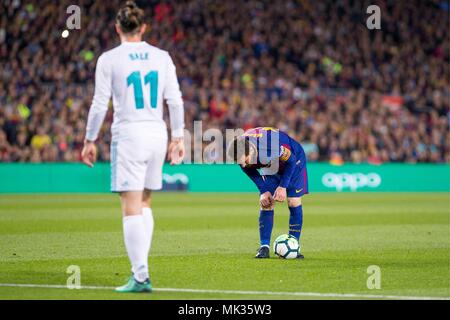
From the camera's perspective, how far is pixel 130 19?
342 inches

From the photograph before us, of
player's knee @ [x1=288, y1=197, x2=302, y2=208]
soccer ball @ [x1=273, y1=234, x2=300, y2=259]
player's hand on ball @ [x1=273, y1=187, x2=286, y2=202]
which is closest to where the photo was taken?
player's hand on ball @ [x1=273, y1=187, x2=286, y2=202]

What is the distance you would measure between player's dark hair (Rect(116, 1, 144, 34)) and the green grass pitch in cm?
243

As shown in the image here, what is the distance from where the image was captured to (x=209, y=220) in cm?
2006

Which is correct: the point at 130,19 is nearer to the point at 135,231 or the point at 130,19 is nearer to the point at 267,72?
the point at 135,231

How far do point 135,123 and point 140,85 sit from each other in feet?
1.18

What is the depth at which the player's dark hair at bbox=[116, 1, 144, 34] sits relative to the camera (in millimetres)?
8680

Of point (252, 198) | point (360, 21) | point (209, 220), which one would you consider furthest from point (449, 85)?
point (209, 220)

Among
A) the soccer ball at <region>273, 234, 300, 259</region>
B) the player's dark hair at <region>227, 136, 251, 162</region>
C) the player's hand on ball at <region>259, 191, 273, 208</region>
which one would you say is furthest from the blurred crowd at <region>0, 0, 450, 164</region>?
the player's dark hair at <region>227, 136, 251, 162</region>

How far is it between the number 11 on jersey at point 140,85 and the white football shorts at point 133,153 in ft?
0.66

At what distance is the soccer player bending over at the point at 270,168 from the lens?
39.5 ft

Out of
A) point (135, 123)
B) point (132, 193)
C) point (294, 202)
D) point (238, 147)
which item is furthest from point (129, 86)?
point (294, 202)

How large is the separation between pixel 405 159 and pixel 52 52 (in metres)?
13.3

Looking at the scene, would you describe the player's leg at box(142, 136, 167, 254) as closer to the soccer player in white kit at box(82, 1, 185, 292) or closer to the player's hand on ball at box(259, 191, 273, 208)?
the soccer player in white kit at box(82, 1, 185, 292)

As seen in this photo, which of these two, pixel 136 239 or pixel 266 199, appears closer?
pixel 136 239
